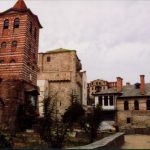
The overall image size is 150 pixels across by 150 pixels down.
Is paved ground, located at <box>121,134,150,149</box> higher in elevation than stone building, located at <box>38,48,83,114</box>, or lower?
lower

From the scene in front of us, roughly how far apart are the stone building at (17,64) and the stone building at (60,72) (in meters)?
14.7

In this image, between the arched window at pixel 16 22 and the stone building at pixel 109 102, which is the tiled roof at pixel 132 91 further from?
the arched window at pixel 16 22

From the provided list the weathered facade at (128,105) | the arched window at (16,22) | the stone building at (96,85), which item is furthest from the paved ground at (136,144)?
the stone building at (96,85)

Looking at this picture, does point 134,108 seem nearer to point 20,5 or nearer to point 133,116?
point 133,116

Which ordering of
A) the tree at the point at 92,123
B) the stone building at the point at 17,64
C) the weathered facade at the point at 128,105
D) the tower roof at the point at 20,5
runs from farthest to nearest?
1. the weathered facade at the point at 128,105
2. the tower roof at the point at 20,5
3. the stone building at the point at 17,64
4. the tree at the point at 92,123

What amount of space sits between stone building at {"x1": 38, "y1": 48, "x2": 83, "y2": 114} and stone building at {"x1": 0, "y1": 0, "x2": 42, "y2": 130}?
14693 millimetres

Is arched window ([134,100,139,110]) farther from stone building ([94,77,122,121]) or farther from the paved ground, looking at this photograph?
the paved ground

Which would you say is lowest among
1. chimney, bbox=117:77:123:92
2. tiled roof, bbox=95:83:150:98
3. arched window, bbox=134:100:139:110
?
arched window, bbox=134:100:139:110

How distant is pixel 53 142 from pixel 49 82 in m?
40.6

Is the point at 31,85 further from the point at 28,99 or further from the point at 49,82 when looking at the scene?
the point at 49,82

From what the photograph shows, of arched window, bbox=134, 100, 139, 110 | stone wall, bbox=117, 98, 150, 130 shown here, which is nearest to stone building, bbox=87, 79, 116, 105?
stone wall, bbox=117, 98, 150, 130

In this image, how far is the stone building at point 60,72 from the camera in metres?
52.1

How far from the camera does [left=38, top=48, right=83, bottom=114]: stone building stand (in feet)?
171

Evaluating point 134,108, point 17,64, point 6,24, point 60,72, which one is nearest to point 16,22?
point 6,24
